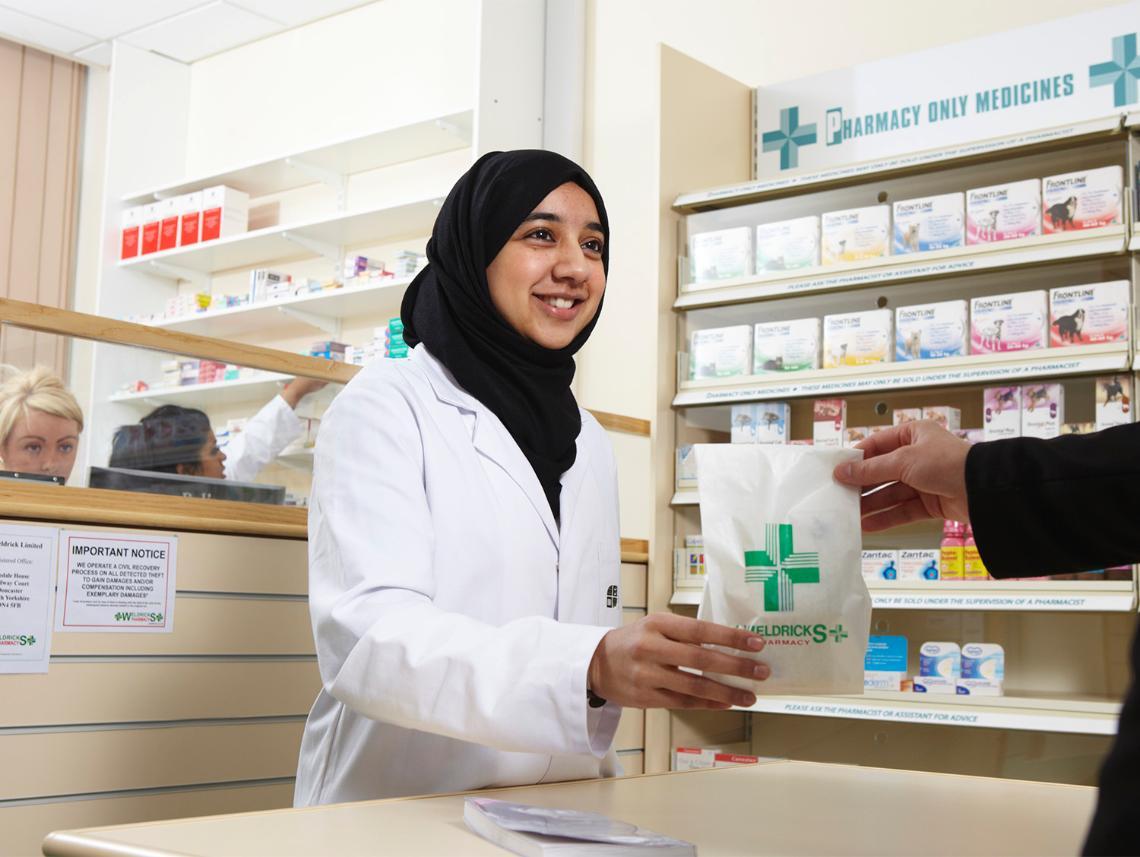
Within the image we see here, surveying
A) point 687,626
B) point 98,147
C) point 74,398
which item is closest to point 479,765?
point 687,626

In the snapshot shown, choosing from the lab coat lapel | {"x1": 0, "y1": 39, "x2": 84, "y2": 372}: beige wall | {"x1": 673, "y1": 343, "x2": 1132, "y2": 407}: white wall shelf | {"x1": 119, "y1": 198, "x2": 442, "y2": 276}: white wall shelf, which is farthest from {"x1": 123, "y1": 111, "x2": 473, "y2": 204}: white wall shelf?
the lab coat lapel

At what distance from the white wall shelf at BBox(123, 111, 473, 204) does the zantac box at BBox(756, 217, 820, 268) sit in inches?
77.1

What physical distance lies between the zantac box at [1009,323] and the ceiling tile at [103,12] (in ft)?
15.9

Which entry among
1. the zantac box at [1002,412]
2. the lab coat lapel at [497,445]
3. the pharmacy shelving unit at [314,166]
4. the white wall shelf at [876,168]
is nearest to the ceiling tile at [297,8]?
the pharmacy shelving unit at [314,166]

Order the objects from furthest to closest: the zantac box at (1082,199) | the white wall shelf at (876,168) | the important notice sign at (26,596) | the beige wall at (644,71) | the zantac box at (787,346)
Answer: the beige wall at (644,71), the zantac box at (787,346), the white wall shelf at (876,168), the zantac box at (1082,199), the important notice sign at (26,596)

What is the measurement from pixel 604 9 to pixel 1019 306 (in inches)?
113

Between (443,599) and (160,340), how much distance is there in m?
1.33

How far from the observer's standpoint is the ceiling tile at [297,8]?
6684mm

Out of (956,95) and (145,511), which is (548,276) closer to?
(145,511)

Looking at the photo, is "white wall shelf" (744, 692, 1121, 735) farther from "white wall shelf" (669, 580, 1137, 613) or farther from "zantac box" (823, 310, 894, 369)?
"zantac box" (823, 310, 894, 369)

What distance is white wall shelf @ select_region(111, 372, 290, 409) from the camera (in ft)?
9.57

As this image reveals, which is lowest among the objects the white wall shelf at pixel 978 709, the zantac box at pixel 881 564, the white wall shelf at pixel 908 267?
the white wall shelf at pixel 978 709

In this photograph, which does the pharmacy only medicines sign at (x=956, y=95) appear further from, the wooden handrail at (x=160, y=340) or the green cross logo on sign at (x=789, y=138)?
the wooden handrail at (x=160, y=340)

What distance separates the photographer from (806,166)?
15.3 ft
